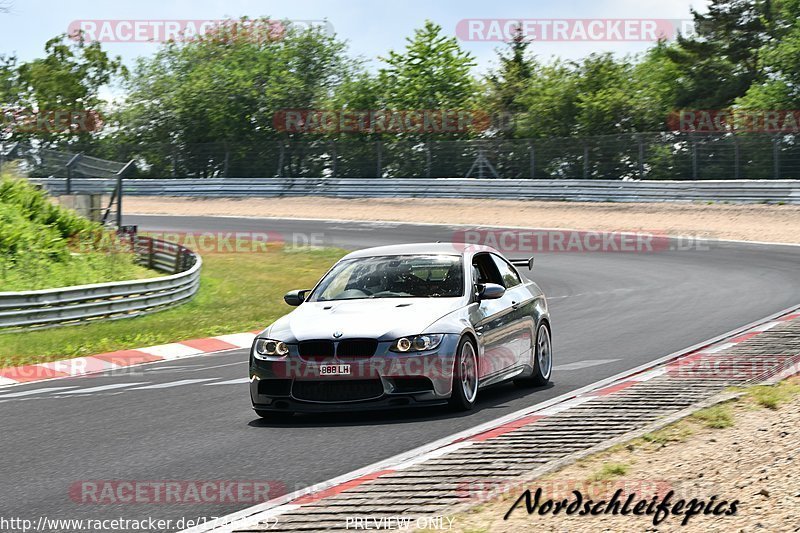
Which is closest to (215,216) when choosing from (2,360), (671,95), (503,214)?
(503,214)

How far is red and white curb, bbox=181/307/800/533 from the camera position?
6.41 metres

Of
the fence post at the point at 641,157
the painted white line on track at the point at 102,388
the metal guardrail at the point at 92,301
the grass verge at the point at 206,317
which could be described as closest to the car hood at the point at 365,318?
the painted white line on track at the point at 102,388

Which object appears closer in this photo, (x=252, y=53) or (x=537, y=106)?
(x=537, y=106)

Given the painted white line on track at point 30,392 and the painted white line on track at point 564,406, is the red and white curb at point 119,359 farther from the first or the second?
the painted white line on track at point 564,406

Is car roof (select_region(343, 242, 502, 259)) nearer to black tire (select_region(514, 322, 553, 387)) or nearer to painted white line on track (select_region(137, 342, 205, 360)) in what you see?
black tire (select_region(514, 322, 553, 387))

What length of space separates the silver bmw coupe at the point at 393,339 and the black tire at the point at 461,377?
0.01 m

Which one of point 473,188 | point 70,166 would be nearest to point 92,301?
point 70,166

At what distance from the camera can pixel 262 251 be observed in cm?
3403

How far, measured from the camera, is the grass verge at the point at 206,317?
17141 mm

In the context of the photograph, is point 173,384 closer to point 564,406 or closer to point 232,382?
point 232,382

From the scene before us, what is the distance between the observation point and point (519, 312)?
11.2 meters

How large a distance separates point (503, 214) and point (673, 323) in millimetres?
26917

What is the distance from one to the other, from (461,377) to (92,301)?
11523mm

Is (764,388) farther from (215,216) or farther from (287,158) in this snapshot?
(287,158)
